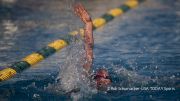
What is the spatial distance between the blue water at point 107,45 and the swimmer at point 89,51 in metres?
0.15

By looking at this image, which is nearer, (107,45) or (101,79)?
(101,79)

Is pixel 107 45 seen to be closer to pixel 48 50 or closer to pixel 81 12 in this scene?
pixel 48 50

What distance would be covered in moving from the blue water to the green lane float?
0.42 feet

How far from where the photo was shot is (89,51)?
6.61 m

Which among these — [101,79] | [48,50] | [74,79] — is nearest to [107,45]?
[48,50]

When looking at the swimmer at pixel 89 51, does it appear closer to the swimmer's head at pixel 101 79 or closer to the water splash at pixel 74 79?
the swimmer's head at pixel 101 79

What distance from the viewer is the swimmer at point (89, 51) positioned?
6.50 metres

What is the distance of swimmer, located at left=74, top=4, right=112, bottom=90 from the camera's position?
21.3 ft

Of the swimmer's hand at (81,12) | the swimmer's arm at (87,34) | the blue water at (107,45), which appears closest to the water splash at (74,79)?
the blue water at (107,45)

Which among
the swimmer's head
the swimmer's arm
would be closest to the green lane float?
the swimmer's arm

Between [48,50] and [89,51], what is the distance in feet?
7.74

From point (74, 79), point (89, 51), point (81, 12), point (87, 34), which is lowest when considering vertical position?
point (74, 79)

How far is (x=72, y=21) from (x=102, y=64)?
334 centimetres

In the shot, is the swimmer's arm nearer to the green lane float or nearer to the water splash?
the water splash
